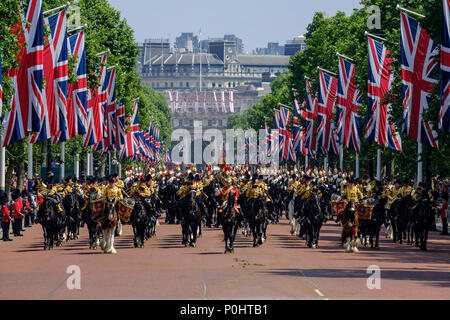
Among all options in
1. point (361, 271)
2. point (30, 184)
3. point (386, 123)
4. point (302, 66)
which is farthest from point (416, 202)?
point (302, 66)

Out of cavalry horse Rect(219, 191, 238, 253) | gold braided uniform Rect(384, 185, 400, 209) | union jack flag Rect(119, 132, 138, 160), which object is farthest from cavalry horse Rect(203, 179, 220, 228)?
union jack flag Rect(119, 132, 138, 160)

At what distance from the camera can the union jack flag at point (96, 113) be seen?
2162 inches

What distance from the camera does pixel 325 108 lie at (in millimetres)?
63781

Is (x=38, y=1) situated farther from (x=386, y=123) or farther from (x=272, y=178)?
(x=272, y=178)

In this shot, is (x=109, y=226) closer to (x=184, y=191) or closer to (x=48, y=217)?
(x=48, y=217)

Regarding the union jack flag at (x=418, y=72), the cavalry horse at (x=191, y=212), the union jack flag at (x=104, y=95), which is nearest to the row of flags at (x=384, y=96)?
the union jack flag at (x=418, y=72)

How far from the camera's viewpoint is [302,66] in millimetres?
90562

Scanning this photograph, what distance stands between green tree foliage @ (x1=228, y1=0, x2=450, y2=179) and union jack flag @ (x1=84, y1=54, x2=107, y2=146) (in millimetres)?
13973

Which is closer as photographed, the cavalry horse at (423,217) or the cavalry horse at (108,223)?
the cavalry horse at (108,223)

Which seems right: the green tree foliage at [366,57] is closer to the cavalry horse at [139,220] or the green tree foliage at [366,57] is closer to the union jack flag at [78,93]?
the cavalry horse at [139,220]

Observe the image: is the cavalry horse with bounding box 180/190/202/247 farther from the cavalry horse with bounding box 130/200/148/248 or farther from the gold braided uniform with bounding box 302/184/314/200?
the gold braided uniform with bounding box 302/184/314/200

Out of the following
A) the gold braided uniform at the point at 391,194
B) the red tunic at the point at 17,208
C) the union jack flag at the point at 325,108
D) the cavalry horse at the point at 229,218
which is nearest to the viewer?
the cavalry horse at the point at 229,218

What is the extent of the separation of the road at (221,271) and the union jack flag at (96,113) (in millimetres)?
14910

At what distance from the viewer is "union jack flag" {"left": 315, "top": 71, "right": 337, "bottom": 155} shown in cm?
6412
